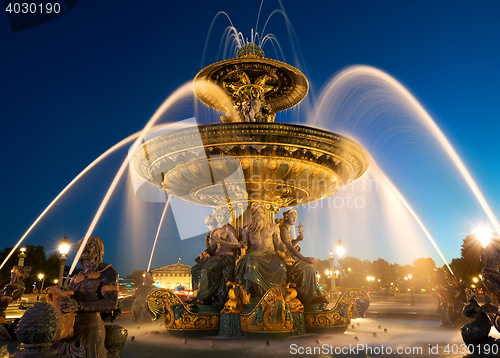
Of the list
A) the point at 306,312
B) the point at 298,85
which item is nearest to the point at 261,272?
the point at 306,312

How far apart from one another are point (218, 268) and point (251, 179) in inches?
81.6

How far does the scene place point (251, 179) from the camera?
7.42 m

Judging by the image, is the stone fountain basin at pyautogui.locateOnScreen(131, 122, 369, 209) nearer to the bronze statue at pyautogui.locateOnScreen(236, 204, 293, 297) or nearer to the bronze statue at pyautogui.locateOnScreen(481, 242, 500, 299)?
the bronze statue at pyautogui.locateOnScreen(236, 204, 293, 297)

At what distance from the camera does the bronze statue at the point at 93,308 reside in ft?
10.7

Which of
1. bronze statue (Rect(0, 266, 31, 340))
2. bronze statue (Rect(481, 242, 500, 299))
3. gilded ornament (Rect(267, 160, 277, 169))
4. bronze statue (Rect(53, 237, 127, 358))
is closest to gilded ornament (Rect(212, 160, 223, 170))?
gilded ornament (Rect(267, 160, 277, 169))

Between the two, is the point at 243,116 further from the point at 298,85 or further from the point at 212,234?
the point at 212,234

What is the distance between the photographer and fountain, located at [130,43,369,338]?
6.44 m

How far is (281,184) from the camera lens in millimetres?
7695

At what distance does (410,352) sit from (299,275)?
2.90 metres

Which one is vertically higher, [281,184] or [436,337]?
[281,184]

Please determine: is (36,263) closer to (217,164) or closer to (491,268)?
(217,164)

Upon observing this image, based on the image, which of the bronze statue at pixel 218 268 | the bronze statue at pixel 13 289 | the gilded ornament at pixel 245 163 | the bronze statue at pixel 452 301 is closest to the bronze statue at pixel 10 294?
the bronze statue at pixel 13 289

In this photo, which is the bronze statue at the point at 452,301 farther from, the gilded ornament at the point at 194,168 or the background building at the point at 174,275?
the background building at the point at 174,275

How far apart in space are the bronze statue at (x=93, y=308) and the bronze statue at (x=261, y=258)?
3260 millimetres
